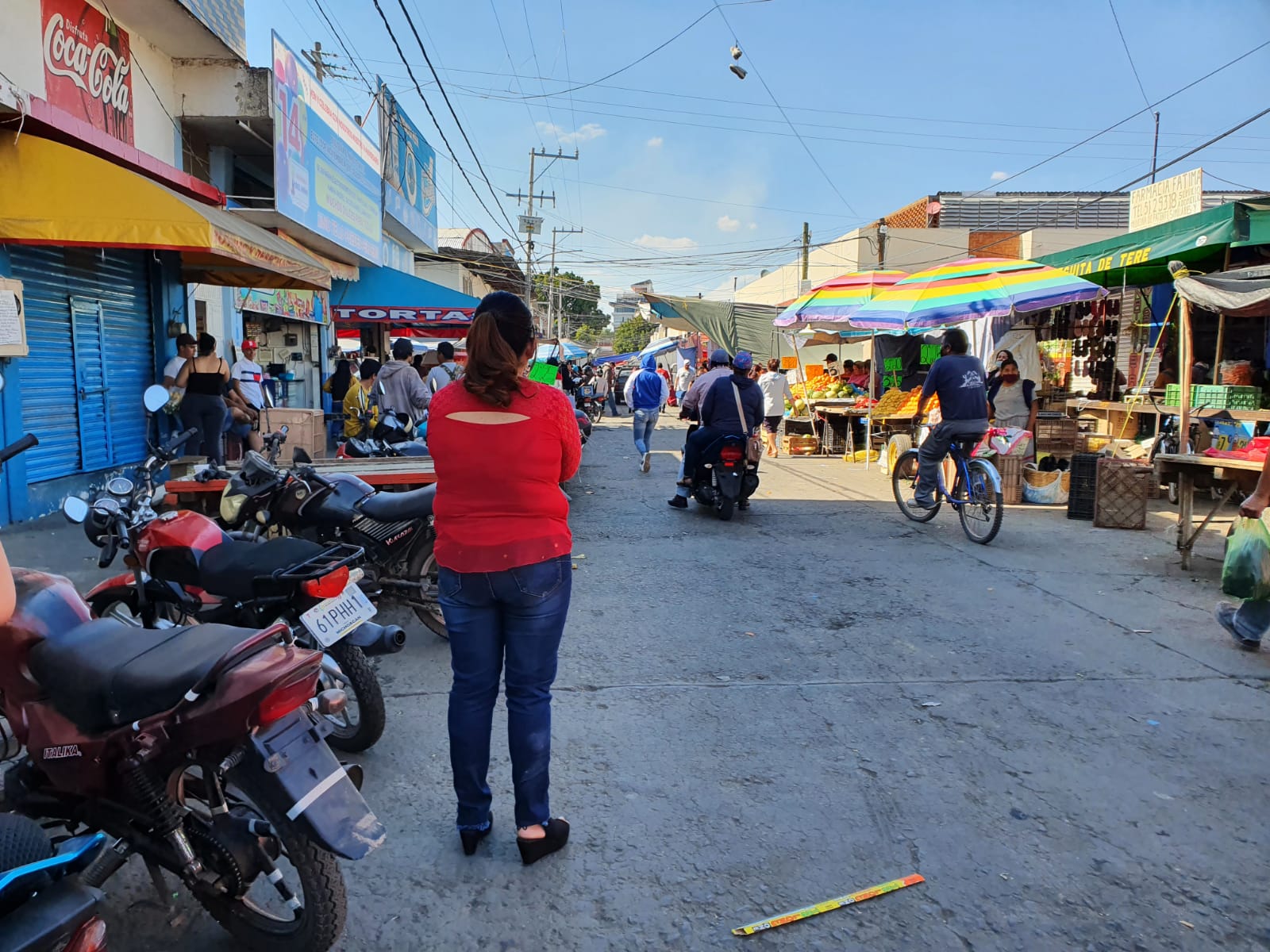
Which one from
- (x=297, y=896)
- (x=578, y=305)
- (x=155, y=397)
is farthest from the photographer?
(x=578, y=305)

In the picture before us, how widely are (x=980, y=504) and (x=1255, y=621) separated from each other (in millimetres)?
3119

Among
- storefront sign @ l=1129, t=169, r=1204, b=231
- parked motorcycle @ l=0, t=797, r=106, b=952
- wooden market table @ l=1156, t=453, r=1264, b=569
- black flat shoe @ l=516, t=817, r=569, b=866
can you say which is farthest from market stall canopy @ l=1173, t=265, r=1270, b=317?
parked motorcycle @ l=0, t=797, r=106, b=952

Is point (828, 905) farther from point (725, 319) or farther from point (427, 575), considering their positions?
point (725, 319)

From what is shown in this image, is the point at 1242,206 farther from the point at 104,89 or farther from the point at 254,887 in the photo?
the point at 104,89

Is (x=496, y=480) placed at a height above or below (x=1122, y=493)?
above

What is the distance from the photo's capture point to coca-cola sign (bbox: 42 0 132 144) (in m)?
8.56

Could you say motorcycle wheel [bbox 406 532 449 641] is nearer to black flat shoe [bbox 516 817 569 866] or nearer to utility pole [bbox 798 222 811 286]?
black flat shoe [bbox 516 817 569 866]

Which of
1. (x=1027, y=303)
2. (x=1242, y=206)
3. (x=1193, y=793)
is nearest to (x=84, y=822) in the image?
(x=1193, y=793)

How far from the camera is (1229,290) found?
7617 millimetres

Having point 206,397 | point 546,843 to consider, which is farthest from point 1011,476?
point 206,397

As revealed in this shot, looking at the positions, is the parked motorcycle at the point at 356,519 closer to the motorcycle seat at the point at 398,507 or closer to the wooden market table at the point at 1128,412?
the motorcycle seat at the point at 398,507

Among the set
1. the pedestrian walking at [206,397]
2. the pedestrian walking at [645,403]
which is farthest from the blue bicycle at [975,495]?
the pedestrian walking at [206,397]

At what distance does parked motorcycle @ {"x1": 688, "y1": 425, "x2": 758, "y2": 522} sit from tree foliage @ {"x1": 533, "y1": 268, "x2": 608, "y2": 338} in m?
62.9

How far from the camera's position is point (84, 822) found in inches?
98.6
